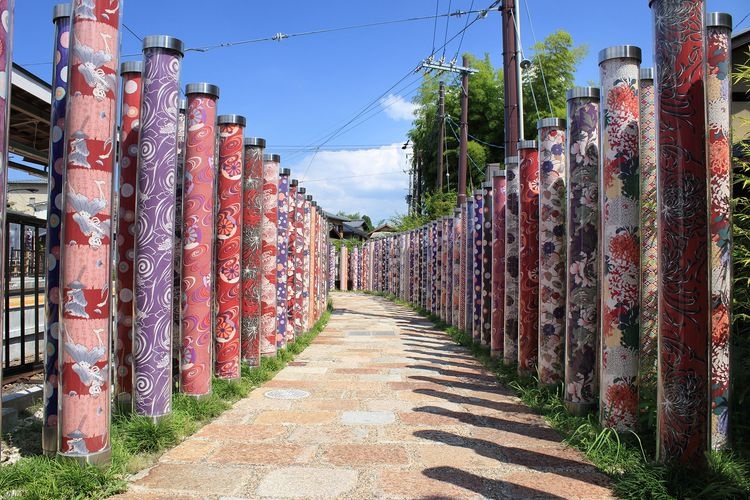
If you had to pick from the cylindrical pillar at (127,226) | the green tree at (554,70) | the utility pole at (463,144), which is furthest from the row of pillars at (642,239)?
the green tree at (554,70)

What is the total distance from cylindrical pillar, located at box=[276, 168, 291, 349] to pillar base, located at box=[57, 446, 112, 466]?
176 inches

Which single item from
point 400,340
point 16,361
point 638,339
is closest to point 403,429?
point 638,339

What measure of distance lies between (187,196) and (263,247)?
225cm

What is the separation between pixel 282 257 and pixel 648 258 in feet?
16.3

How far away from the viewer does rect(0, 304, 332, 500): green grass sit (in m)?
2.88

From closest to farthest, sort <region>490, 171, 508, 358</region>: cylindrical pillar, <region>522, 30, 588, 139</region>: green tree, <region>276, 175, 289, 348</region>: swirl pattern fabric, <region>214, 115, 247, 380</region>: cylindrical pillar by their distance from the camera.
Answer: <region>214, 115, 247, 380</region>: cylindrical pillar
<region>490, 171, 508, 358</region>: cylindrical pillar
<region>276, 175, 289, 348</region>: swirl pattern fabric
<region>522, 30, 588, 139</region>: green tree

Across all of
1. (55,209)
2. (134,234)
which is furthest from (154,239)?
(55,209)

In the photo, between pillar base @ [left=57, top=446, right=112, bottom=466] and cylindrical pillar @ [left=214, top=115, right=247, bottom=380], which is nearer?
pillar base @ [left=57, top=446, right=112, bottom=466]

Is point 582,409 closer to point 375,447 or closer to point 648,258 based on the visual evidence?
point 648,258

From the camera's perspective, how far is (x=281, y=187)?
8.30m

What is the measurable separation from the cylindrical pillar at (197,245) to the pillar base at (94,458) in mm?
1501

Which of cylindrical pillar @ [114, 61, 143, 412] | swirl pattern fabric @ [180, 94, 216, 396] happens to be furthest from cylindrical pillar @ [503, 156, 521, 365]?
cylindrical pillar @ [114, 61, 143, 412]

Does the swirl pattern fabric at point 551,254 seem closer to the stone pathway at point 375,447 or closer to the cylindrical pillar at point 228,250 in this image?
the stone pathway at point 375,447

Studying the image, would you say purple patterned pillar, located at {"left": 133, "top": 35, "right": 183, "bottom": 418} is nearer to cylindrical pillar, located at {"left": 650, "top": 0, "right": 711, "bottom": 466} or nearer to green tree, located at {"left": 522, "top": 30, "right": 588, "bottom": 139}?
cylindrical pillar, located at {"left": 650, "top": 0, "right": 711, "bottom": 466}
